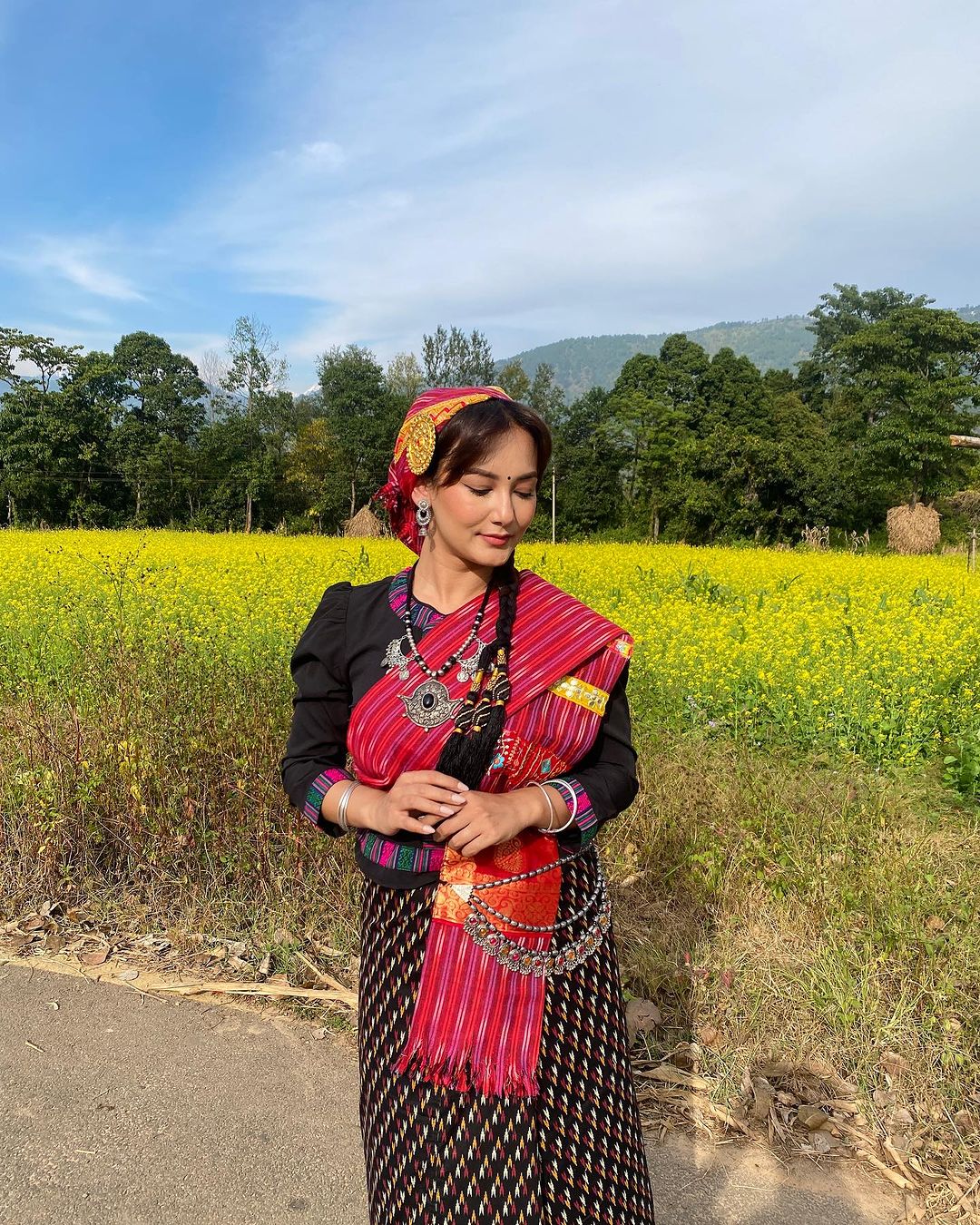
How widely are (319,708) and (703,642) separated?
5147mm

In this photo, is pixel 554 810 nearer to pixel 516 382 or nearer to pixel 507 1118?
pixel 507 1118

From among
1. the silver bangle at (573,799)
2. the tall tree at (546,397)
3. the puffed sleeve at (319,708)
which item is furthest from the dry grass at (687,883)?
the tall tree at (546,397)

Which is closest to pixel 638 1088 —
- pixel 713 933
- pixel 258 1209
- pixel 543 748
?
pixel 713 933

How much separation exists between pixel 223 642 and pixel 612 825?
250cm

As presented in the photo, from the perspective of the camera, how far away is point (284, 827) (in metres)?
3.37

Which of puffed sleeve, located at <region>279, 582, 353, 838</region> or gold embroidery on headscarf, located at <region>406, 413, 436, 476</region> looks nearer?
gold embroidery on headscarf, located at <region>406, 413, 436, 476</region>

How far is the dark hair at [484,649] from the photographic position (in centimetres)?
131

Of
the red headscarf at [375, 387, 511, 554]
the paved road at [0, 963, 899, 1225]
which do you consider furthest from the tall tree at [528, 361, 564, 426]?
the red headscarf at [375, 387, 511, 554]

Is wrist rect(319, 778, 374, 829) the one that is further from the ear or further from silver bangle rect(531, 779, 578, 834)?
the ear

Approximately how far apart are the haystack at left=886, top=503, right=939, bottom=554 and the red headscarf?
2671 centimetres

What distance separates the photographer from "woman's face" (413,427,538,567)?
135 centimetres

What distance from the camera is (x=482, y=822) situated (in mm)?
1233

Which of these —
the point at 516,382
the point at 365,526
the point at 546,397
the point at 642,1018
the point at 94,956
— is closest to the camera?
the point at 642,1018

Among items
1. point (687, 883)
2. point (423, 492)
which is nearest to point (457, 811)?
point (423, 492)
